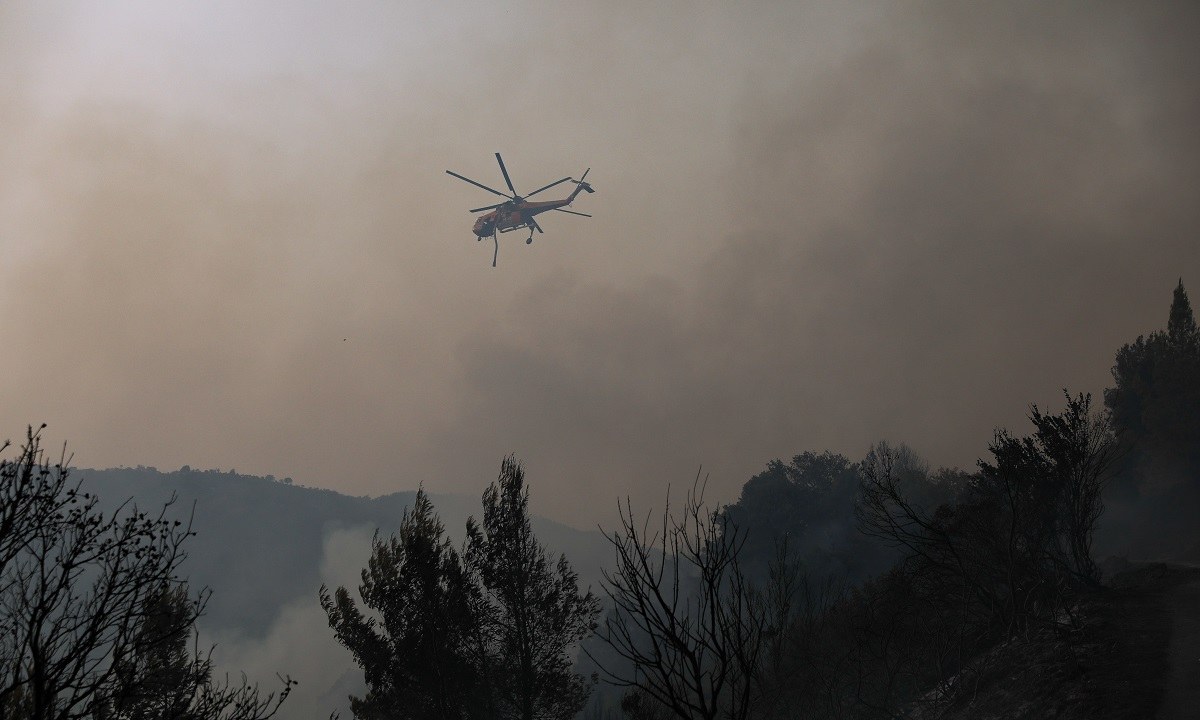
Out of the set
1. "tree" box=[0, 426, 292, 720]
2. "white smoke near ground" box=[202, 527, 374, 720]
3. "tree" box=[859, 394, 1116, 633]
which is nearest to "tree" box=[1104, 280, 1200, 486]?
"tree" box=[859, 394, 1116, 633]

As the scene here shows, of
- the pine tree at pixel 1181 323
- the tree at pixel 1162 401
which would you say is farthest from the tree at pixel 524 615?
the pine tree at pixel 1181 323

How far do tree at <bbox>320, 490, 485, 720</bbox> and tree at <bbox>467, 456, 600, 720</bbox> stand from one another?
0.80 metres

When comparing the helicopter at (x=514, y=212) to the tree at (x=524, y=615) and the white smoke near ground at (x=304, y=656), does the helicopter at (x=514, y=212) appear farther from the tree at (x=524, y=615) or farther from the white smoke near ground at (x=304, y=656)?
the white smoke near ground at (x=304, y=656)

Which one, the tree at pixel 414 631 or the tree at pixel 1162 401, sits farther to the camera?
the tree at pixel 1162 401

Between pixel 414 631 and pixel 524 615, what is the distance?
3.64 metres

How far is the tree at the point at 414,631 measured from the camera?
22891 mm

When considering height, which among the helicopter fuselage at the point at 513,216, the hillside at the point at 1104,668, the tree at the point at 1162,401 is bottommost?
the hillside at the point at 1104,668

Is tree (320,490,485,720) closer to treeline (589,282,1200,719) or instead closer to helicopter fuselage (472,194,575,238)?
treeline (589,282,1200,719)

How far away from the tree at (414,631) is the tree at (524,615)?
80 centimetres

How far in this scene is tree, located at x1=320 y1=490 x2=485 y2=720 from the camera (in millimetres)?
22891

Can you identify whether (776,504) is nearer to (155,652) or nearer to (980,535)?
(980,535)

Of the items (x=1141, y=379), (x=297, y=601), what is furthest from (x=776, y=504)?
(x=297, y=601)

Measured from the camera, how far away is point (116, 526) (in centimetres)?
859

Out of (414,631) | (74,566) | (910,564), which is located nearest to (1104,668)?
(910,564)
